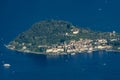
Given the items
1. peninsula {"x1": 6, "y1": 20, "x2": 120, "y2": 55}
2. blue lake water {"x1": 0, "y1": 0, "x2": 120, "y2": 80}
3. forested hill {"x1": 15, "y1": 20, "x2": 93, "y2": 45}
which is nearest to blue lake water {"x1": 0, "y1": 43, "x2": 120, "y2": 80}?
blue lake water {"x1": 0, "y1": 0, "x2": 120, "y2": 80}

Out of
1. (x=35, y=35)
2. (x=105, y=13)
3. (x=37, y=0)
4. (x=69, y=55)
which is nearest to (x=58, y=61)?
(x=69, y=55)

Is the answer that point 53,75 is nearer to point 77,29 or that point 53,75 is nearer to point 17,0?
point 77,29

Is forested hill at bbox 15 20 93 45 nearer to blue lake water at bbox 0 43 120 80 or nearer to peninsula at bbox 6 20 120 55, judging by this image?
peninsula at bbox 6 20 120 55

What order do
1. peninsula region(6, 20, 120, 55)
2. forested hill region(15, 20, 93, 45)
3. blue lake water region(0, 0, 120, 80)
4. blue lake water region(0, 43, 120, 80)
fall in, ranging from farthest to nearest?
forested hill region(15, 20, 93, 45), peninsula region(6, 20, 120, 55), blue lake water region(0, 0, 120, 80), blue lake water region(0, 43, 120, 80)

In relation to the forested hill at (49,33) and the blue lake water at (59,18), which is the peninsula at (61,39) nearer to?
the forested hill at (49,33)

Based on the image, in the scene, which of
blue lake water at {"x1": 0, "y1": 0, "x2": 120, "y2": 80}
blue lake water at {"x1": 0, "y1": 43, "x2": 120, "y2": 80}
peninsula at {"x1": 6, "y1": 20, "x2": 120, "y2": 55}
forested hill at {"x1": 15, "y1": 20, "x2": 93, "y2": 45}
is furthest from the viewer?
forested hill at {"x1": 15, "y1": 20, "x2": 93, "y2": 45}

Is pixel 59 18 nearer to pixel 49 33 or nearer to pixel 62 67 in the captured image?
pixel 49 33

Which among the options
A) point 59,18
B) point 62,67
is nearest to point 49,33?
point 59,18
